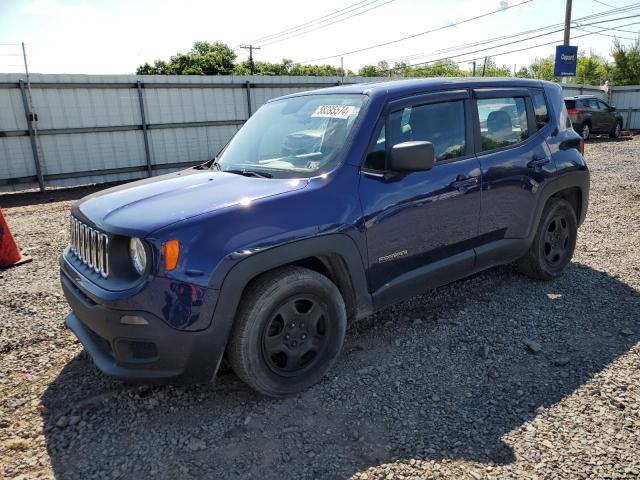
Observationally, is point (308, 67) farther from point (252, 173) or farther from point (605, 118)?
point (252, 173)

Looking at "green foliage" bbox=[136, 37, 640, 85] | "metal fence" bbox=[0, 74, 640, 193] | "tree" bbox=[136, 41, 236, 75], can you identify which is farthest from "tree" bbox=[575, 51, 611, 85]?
"metal fence" bbox=[0, 74, 640, 193]

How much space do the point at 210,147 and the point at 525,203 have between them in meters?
10.6

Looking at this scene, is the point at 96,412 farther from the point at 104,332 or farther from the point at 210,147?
the point at 210,147

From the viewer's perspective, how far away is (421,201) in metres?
3.34

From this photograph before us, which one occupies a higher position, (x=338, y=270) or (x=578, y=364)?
(x=338, y=270)

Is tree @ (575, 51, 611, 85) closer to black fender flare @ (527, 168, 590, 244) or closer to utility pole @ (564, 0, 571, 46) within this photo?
utility pole @ (564, 0, 571, 46)

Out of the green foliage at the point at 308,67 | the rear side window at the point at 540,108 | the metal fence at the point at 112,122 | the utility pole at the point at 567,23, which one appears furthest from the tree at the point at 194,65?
the rear side window at the point at 540,108

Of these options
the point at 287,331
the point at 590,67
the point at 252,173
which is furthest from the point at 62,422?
the point at 590,67

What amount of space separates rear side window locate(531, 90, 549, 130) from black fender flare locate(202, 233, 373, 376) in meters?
2.46

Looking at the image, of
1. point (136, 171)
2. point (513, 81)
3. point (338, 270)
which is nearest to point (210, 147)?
Answer: point (136, 171)

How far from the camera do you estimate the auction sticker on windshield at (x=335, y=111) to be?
3.35 metres

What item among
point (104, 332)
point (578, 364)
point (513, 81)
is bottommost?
point (578, 364)

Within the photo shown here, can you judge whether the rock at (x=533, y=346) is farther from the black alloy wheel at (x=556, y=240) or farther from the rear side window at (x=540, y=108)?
the rear side window at (x=540, y=108)

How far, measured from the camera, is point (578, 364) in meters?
3.26
